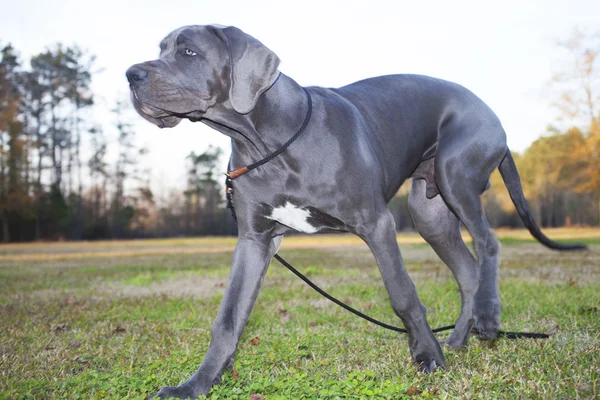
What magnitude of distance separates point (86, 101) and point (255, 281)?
3137 cm

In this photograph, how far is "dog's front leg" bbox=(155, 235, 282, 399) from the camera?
294cm

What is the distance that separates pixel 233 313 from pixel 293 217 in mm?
658

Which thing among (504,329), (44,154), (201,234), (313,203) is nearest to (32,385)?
(313,203)

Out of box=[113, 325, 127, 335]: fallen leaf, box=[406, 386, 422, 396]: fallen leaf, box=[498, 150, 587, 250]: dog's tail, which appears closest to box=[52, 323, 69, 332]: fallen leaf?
box=[113, 325, 127, 335]: fallen leaf

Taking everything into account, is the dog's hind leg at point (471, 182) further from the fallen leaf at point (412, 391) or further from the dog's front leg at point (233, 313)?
the dog's front leg at point (233, 313)

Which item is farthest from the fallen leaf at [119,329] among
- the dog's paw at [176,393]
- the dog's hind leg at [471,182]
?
the dog's hind leg at [471,182]

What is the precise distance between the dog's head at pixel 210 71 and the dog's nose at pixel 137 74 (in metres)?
0.01

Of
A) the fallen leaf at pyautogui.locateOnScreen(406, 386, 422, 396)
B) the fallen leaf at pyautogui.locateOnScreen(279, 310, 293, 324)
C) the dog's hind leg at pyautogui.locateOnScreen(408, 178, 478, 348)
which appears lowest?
the fallen leaf at pyautogui.locateOnScreen(279, 310, 293, 324)

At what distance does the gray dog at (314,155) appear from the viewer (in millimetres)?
2936

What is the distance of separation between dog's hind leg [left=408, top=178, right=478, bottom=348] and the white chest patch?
1.41m

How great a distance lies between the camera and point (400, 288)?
126 inches

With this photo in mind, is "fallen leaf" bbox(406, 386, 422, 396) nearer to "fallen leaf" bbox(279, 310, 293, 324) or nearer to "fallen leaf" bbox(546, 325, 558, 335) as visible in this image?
"fallen leaf" bbox(546, 325, 558, 335)

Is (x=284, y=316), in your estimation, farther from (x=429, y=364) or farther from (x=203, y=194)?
(x=203, y=194)

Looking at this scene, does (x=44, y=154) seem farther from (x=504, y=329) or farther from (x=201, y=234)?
(x=504, y=329)
